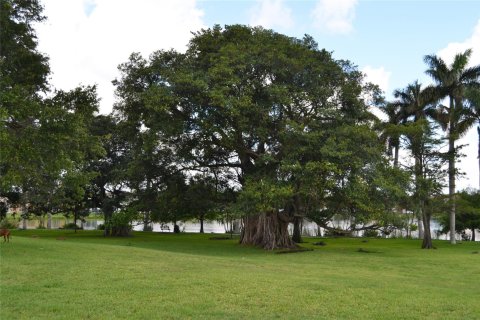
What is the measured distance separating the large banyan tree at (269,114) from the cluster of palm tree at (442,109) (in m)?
6.47

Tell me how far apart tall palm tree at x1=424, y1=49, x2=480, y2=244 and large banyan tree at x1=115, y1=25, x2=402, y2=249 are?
11899mm

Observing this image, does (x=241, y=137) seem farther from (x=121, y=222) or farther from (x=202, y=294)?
(x=202, y=294)

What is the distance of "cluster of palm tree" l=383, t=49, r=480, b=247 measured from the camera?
33125 millimetres

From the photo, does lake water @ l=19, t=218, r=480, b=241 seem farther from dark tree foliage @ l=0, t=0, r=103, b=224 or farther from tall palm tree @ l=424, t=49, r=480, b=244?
dark tree foliage @ l=0, t=0, r=103, b=224

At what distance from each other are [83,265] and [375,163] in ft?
53.1

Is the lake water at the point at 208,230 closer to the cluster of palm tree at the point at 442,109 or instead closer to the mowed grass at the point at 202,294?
the cluster of palm tree at the point at 442,109

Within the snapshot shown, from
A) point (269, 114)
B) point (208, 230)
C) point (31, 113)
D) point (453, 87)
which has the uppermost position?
point (453, 87)

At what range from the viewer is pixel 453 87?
37594 mm

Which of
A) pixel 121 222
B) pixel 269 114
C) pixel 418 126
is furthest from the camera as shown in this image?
pixel 121 222

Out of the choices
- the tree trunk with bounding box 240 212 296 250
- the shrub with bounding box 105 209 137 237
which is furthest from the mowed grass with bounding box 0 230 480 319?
the shrub with bounding box 105 209 137 237

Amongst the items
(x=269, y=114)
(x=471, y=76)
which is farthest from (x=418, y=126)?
(x=269, y=114)

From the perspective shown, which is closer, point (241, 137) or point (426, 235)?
point (241, 137)

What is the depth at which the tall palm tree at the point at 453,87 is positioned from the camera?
37000mm

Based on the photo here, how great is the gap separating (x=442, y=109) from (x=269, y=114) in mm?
19212
